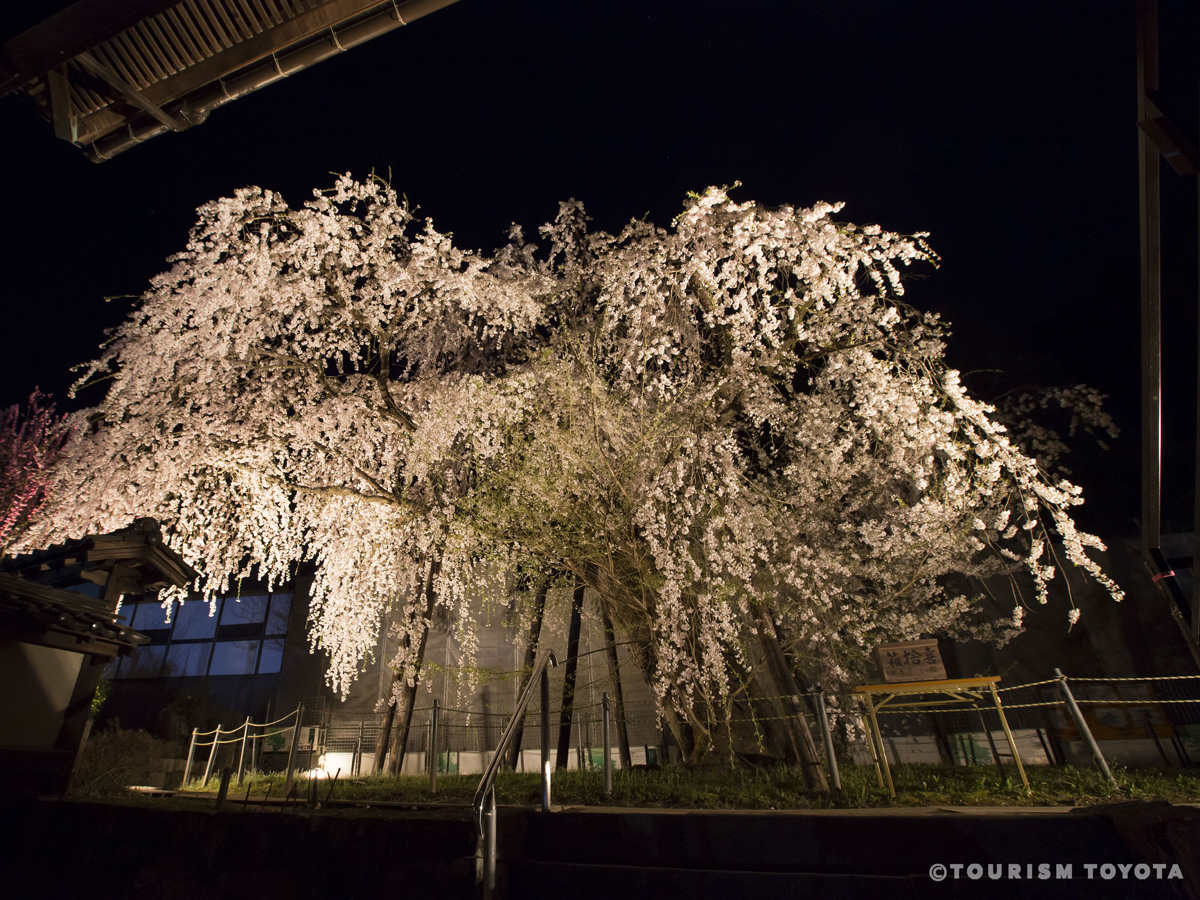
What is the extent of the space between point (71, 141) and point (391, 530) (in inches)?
244

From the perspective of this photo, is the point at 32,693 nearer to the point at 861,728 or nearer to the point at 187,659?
the point at 861,728

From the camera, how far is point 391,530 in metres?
9.28

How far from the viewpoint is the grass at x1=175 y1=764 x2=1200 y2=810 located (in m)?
5.15

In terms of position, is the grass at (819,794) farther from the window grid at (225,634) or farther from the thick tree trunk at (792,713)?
the window grid at (225,634)

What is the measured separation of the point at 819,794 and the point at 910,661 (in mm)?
1511

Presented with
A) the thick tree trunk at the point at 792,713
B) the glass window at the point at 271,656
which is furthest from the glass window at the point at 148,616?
the thick tree trunk at the point at 792,713

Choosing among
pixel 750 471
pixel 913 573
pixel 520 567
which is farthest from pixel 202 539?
pixel 913 573

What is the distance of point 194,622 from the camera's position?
A: 19.6m

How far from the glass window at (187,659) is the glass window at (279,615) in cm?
216

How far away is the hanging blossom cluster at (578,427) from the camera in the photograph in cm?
715

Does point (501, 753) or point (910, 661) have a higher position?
point (910, 661)

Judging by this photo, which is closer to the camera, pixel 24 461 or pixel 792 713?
pixel 792 713

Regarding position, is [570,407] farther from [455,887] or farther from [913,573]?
[913,573]

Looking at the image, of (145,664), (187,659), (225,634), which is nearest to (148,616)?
(145,664)
